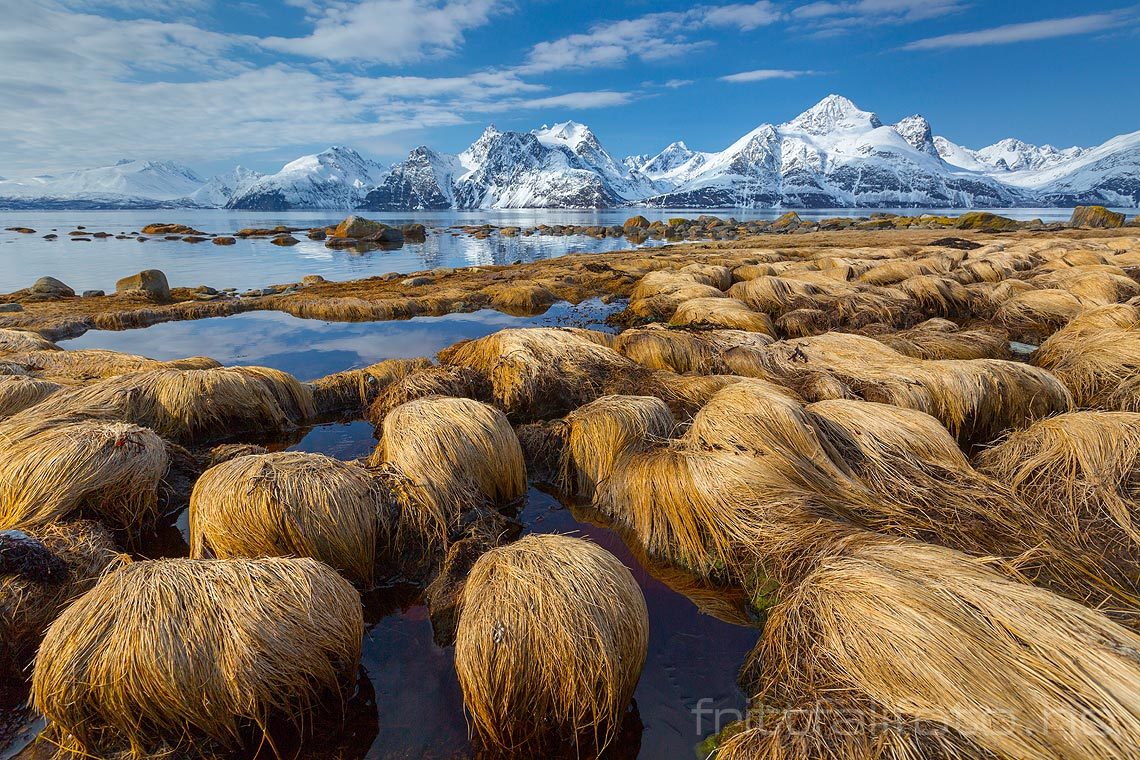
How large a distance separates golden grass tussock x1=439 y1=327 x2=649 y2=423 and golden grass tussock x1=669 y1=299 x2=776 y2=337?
3.79 meters

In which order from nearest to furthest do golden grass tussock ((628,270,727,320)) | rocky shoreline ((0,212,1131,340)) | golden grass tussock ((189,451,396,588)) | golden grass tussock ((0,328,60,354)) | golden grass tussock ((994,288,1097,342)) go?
golden grass tussock ((189,451,396,588)), golden grass tussock ((0,328,60,354)), golden grass tussock ((994,288,1097,342)), golden grass tussock ((628,270,727,320)), rocky shoreline ((0,212,1131,340))

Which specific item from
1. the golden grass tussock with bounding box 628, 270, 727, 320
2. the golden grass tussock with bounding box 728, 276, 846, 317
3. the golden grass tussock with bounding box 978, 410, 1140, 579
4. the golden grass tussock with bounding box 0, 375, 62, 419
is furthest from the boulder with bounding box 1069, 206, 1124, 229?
the golden grass tussock with bounding box 0, 375, 62, 419

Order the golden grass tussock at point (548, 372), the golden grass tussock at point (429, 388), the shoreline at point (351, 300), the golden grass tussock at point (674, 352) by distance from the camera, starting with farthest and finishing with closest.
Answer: the shoreline at point (351, 300) → the golden grass tussock at point (674, 352) → the golden grass tussock at point (548, 372) → the golden grass tussock at point (429, 388)

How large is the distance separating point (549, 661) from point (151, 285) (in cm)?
2276

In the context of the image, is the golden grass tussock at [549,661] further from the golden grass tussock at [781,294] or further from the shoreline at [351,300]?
the shoreline at [351,300]

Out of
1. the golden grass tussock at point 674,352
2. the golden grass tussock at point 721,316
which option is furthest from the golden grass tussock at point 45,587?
the golden grass tussock at point 721,316

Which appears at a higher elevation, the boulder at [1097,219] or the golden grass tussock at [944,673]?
the boulder at [1097,219]

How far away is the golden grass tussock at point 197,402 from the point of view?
6523 mm

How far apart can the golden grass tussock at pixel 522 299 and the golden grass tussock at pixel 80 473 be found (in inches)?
450

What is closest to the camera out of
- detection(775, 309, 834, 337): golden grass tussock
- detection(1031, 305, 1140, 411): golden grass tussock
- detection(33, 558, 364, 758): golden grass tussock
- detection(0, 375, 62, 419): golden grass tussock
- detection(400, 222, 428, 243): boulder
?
detection(33, 558, 364, 758): golden grass tussock

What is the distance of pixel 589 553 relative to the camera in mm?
3564

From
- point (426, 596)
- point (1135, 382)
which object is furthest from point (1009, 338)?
point (426, 596)

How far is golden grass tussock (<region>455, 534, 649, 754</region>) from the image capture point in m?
3.06

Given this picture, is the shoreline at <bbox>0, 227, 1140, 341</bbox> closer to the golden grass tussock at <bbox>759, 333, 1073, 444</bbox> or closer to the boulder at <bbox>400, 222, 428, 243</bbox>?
the golden grass tussock at <bbox>759, 333, 1073, 444</bbox>
